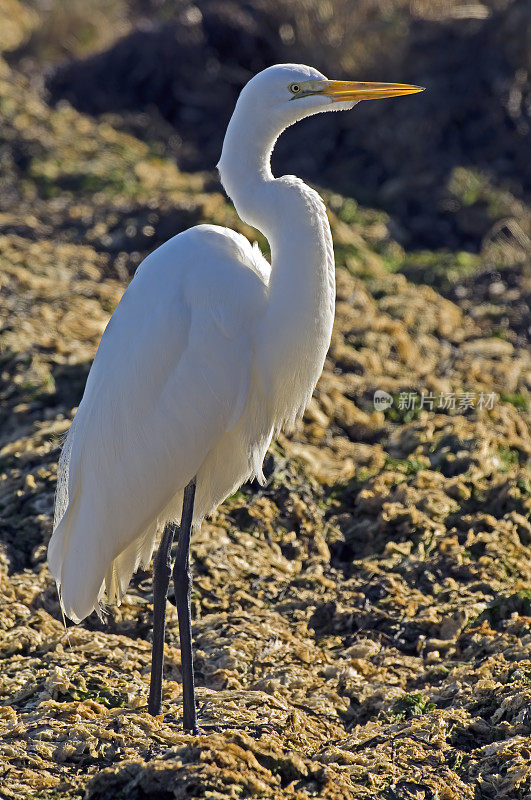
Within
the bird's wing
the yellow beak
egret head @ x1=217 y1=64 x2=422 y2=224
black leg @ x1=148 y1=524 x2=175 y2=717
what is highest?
the yellow beak

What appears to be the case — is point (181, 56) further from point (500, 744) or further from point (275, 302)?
point (500, 744)

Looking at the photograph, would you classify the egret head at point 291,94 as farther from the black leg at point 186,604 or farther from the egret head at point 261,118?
the black leg at point 186,604

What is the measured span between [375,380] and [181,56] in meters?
6.34

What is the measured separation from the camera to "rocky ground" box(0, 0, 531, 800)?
3.11 m

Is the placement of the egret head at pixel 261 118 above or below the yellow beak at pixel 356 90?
below

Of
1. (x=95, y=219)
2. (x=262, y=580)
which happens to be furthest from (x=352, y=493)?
(x=95, y=219)

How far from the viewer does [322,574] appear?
15.2ft

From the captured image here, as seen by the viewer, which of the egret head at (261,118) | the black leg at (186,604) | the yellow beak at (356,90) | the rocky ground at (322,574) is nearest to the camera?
the rocky ground at (322,574)

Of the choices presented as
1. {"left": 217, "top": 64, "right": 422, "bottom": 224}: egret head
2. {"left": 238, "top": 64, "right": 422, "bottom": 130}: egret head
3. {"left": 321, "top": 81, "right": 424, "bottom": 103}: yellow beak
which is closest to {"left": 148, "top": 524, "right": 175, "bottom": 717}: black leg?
{"left": 217, "top": 64, "right": 422, "bottom": 224}: egret head

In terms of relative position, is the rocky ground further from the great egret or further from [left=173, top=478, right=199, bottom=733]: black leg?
the great egret

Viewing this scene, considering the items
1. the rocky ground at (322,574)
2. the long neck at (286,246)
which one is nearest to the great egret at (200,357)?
the long neck at (286,246)

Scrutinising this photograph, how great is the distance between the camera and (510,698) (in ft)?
11.4

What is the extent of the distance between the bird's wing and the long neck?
4.2 inches

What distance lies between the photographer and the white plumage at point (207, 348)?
3332mm
